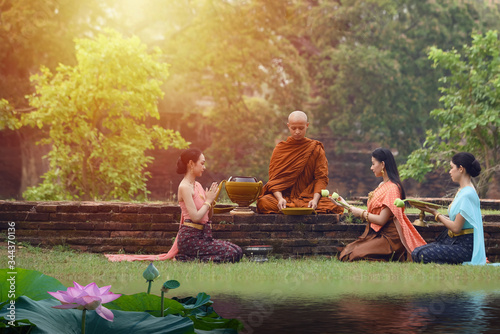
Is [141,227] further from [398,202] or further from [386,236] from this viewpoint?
[398,202]

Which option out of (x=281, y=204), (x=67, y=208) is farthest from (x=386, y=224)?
(x=67, y=208)

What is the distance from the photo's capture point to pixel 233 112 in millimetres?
19422

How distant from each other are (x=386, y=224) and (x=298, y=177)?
1.30 meters

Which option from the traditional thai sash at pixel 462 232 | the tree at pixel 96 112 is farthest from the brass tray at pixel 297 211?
the tree at pixel 96 112

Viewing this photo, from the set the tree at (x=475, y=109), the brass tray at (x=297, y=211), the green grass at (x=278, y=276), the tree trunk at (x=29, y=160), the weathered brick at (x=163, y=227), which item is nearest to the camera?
the green grass at (x=278, y=276)

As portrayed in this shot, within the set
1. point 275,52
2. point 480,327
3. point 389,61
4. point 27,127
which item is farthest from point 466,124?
point 27,127

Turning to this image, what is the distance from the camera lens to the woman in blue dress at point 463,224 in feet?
20.7

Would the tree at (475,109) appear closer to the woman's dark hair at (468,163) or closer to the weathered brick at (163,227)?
the woman's dark hair at (468,163)

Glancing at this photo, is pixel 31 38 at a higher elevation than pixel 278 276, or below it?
higher

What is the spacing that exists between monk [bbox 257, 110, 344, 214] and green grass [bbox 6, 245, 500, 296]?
3.03ft

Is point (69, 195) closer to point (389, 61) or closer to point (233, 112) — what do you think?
point (233, 112)

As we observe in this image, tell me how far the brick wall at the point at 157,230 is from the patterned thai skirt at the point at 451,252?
0.84m

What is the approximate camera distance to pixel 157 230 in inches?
292

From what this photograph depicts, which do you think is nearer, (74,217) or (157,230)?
(157,230)
